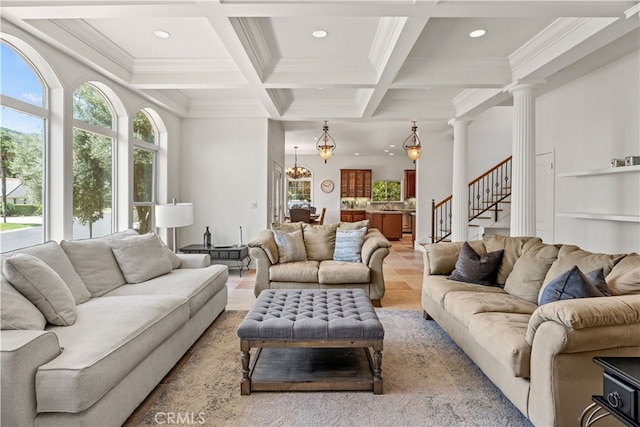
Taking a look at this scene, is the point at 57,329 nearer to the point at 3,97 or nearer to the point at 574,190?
the point at 3,97

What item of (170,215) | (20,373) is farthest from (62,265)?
(170,215)

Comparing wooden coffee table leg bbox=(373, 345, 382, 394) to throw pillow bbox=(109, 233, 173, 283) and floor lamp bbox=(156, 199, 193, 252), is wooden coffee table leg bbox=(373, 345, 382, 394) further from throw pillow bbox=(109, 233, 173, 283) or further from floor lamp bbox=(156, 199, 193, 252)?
floor lamp bbox=(156, 199, 193, 252)

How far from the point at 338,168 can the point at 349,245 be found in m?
8.80

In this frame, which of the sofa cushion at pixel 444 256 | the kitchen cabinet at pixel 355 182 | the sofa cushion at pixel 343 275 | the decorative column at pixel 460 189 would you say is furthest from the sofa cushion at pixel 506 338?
the kitchen cabinet at pixel 355 182

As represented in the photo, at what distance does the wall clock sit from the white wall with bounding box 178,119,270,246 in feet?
22.9

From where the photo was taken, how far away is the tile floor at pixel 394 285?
4.25 meters

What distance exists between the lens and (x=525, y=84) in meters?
4.22

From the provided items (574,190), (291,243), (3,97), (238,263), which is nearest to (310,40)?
(291,243)

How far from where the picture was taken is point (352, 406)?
215 centimetres

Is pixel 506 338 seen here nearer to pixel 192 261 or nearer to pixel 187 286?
pixel 187 286

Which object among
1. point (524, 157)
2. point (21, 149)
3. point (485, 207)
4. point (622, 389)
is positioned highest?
point (524, 157)

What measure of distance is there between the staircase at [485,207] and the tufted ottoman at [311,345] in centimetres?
571

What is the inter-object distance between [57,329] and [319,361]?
5.45 ft
